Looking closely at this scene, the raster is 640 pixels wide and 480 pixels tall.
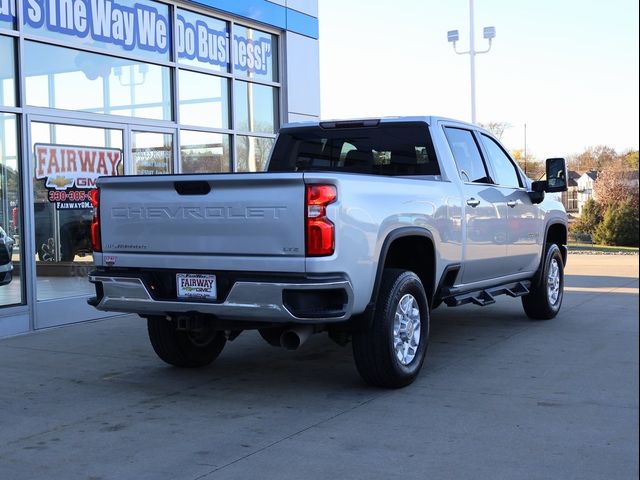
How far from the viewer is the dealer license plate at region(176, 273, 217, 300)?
531 centimetres

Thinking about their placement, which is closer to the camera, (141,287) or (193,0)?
(141,287)

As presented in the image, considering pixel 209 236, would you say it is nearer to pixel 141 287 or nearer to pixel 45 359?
pixel 141 287

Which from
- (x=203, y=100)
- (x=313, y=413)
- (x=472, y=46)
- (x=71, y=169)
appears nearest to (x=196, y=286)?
(x=313, y=413)

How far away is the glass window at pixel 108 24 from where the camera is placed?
8.83 metres

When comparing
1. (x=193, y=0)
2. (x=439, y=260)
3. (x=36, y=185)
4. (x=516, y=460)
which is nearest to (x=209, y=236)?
(x=439, y=260)

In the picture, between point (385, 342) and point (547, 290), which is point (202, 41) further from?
point (385, 342)

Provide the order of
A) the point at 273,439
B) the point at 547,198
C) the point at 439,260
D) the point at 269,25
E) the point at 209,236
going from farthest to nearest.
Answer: the point at 269,25, the point at 547,198, the point at 439,260, the point at 209,236, the point at 273,439

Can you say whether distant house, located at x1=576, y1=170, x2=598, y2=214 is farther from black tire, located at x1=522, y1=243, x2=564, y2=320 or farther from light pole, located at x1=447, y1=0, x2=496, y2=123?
light pole, located at x1=447, y1=0, x2=496, y2=123

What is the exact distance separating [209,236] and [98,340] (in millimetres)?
3339

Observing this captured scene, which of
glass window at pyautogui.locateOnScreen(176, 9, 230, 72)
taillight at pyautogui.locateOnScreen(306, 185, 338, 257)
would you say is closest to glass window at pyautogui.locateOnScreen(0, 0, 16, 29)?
glass window at pyautogui.locateOnScreen(176, 9, 230, 72)

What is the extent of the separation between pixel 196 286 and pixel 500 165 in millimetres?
3862

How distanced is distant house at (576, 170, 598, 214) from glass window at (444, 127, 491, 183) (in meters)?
1.51

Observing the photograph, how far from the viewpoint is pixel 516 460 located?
4188 mm

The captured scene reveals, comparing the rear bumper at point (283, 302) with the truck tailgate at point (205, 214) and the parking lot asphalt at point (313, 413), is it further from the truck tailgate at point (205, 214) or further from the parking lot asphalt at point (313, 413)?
the parking lot asphalt at point (313, 413)
